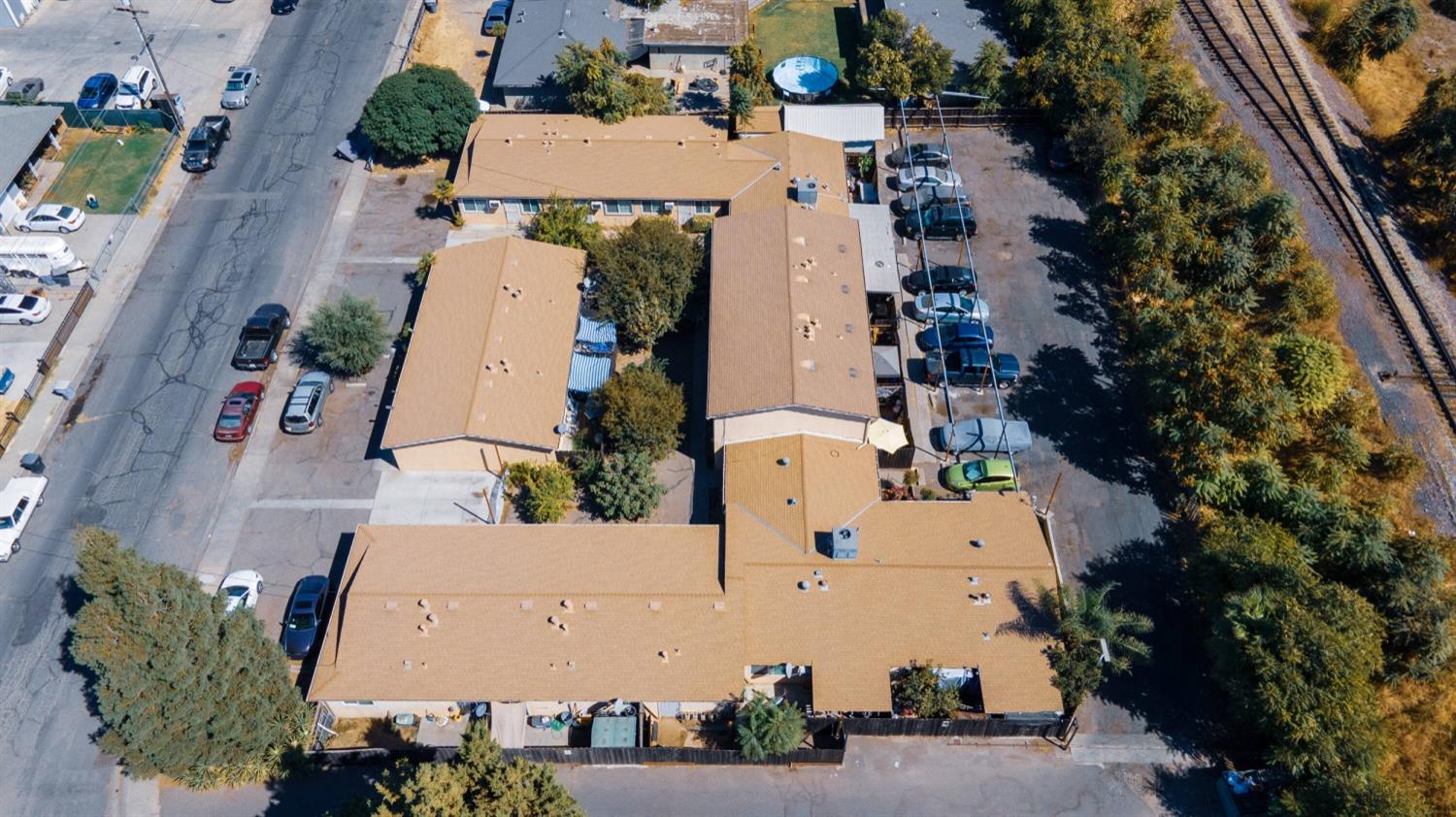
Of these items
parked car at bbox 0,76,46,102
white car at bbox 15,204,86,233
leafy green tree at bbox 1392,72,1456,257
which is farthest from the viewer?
parked car at bbox 0,76,46,102

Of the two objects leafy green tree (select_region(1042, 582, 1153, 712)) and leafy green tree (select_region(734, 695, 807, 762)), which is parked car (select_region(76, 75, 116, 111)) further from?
leafy green tree (select_region(1042, 582, 1153, 712))

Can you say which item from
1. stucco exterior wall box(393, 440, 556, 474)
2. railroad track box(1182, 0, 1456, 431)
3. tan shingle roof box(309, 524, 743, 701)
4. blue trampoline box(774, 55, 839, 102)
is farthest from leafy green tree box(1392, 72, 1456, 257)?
stucco exterior wall box(393, 440, 556, 474)

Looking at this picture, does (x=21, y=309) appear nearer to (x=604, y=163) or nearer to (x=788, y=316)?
(x=604, y=163)

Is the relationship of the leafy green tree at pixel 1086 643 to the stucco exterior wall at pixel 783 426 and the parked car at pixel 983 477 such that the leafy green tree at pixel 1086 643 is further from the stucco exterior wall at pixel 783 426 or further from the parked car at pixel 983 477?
the stucco exterior wall at pixel 783 426

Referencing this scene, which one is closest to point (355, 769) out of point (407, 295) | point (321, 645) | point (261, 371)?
point (321, 645)

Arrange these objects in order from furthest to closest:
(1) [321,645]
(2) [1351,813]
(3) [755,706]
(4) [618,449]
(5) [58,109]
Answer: (5) [58,109] → (4) [618,449] → (1) [321,645] → (3) [755,706] → (2) [1351,813]

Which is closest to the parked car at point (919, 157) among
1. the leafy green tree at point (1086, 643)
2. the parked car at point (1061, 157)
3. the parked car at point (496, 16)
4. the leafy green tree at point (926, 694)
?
the parked car at point (1061, 157)

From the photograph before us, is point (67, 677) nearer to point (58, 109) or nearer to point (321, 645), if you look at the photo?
point (321, 645)
